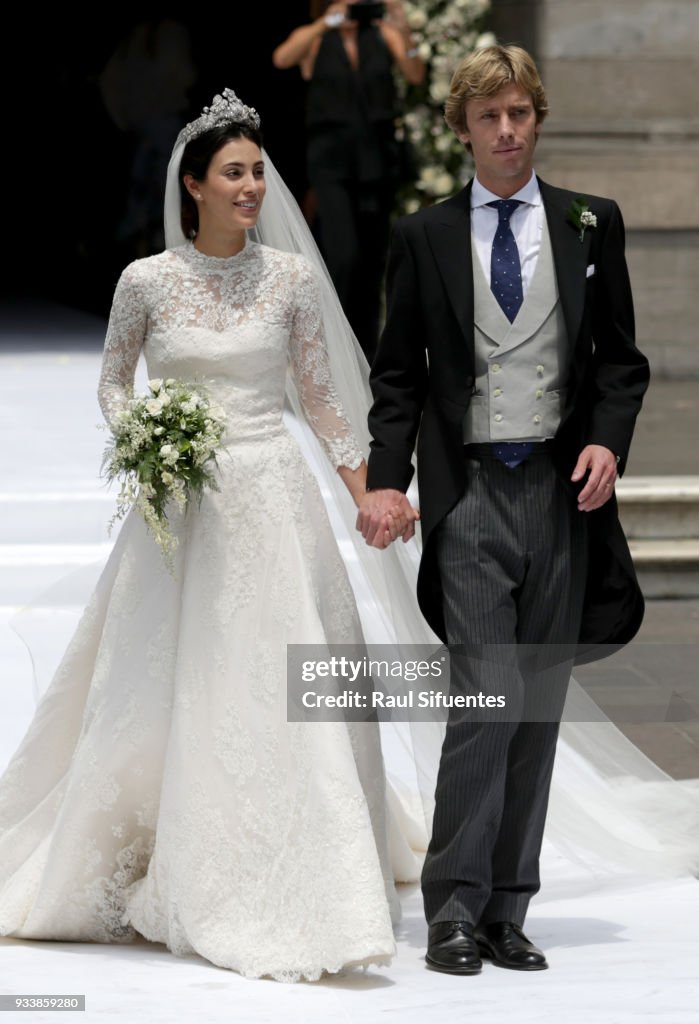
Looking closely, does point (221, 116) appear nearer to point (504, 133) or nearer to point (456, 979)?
point (504, 133)

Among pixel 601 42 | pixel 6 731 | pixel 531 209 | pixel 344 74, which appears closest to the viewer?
pixel 531 209

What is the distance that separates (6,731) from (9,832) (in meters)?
1.35

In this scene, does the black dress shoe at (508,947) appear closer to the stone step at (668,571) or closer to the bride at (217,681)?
the bride at (217,681)

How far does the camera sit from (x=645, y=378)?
4.36m

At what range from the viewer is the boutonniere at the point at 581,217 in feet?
13.9

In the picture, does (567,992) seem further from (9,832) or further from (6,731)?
(6,731)

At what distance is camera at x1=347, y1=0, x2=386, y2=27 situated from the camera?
31.3ft

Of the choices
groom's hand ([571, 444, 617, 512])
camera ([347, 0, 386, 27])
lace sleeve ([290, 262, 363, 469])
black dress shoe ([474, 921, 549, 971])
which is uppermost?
camera ([347, 0, 386, 27])

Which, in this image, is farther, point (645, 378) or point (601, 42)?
point (601, 42)

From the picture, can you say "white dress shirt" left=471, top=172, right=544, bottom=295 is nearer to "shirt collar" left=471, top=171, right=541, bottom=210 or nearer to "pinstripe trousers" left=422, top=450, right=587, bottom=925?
"shirt collar" left=471, top=171, right=541, bottom=210

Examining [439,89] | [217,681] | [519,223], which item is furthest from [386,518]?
[439,89]

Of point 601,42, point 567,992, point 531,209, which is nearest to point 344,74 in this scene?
point 601,42

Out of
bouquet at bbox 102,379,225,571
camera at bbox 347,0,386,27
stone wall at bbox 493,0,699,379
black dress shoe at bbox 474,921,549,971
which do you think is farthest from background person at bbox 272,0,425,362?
black dress shoe at bbox 474,921,549,971

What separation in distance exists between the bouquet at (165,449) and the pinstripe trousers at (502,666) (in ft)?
1.93
